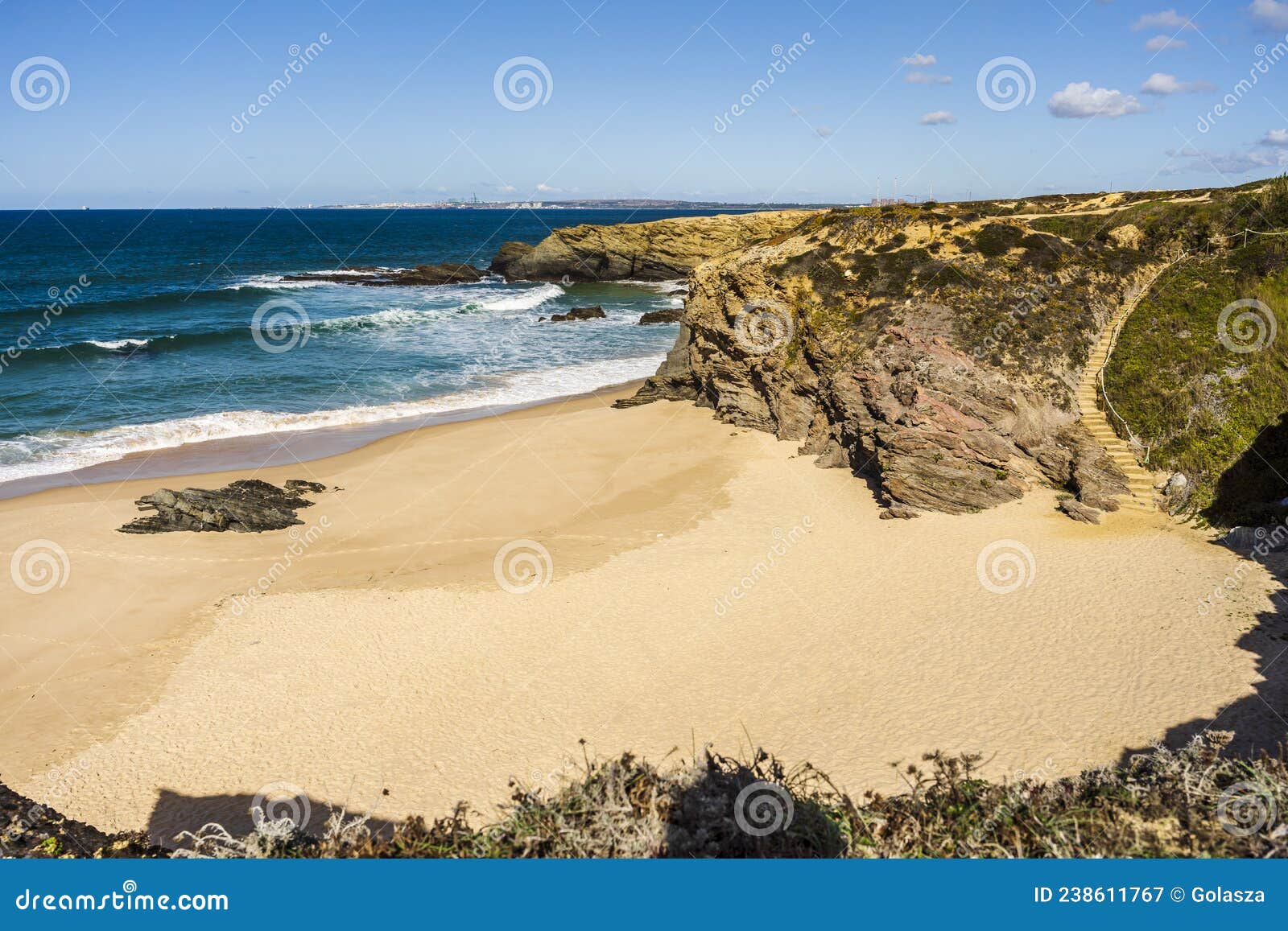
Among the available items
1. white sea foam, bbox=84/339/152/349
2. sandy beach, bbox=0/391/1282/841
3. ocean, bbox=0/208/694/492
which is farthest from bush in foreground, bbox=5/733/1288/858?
white sea foam, bbox=84/339/152/349

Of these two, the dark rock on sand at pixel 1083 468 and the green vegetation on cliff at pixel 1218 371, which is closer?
the green vegetation on cliff at pixel 1218 371

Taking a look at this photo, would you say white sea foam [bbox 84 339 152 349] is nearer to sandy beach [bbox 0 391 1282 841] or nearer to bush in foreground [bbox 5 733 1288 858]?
sandy beach [bbox 0 391 1282 841]

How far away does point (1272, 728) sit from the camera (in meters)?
10.8

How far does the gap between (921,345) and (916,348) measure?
15cm

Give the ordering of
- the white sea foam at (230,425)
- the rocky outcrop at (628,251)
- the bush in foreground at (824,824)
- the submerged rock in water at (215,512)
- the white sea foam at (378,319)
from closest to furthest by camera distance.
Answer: the bush in foreground at (824,824) → the submerged rock in water at (215,512) → the white sea foam at (230,425) → the white sea foam at (378,319) → the rocky outcrop at (628,251)

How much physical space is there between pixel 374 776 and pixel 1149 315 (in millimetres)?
22050

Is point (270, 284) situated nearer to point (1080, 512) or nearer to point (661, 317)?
point (661, 317)

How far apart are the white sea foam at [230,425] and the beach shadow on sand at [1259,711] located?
25331 millimetres

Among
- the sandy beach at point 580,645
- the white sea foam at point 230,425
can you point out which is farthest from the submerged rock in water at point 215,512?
the white sea foam at point 230,425

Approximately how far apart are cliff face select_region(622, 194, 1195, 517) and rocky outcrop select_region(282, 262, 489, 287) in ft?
159

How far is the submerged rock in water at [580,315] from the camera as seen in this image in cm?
5344

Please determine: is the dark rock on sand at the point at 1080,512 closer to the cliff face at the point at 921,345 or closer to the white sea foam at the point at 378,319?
the cliff face at the point at 921,345

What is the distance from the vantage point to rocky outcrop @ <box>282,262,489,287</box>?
7106cm

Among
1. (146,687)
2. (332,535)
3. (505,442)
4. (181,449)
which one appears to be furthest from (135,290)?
(146,687)
